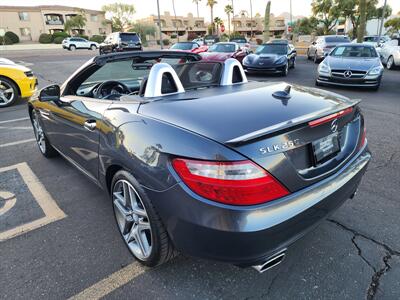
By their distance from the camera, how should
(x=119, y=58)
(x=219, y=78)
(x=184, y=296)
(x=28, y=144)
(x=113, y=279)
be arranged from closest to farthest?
(x=184, y=296), (x=113, y=279), (x=119, y=58), (x=219, y=78), (x=28, y=144)

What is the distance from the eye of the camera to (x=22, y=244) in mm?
2598

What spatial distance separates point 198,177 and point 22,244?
1858mm

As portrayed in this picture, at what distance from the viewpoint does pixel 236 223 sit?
1.62 m

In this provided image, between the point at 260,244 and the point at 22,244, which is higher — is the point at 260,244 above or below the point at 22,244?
above

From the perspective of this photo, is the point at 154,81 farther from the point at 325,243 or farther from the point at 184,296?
the point at 325,243

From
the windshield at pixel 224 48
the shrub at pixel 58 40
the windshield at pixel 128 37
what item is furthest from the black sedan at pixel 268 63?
the shrub at pixel 58 40

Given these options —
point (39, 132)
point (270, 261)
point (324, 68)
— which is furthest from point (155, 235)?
point (324, 68)

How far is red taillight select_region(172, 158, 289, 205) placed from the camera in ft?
5.38

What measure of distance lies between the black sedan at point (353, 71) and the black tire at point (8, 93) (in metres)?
8.88

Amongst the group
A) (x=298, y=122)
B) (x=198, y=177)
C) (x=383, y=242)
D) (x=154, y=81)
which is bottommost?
(x=383, y=242)

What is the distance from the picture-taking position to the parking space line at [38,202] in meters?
2.80

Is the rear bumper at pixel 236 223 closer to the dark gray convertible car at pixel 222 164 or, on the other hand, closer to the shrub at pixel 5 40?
the dark gray convertible car at pixel 222 164

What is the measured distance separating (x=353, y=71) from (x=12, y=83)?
956 centimetres

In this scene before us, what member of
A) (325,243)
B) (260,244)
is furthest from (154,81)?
(325,243)
